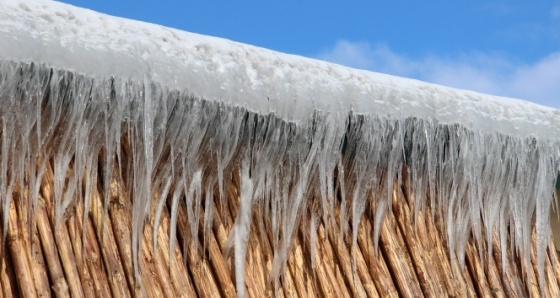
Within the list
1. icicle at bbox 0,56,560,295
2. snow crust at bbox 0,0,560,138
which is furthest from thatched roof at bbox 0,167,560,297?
snow crust at bbox 0,0,560,138

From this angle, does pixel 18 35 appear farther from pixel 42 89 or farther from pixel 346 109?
pixel 346 109

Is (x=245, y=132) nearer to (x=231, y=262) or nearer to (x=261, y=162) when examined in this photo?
(x=261, y=162)

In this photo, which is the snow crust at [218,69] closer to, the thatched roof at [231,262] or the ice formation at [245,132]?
the ice formation at [245,132]

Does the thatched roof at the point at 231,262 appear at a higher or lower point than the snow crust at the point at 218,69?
lower

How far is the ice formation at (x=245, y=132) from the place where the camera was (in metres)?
1.69

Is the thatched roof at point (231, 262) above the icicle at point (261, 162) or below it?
below

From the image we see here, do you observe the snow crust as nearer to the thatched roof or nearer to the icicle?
the icicle

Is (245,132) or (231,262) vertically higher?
(245,132)

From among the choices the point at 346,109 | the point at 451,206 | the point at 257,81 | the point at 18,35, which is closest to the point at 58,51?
the point at 18,35

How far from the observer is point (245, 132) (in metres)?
1.88

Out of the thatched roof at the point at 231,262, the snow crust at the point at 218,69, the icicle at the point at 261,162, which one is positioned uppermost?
the snow crust at the point at 218,69

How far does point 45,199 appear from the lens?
1.74m

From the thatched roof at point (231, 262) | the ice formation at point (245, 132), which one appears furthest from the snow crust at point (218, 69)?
the thatched roof at point (231, 262)

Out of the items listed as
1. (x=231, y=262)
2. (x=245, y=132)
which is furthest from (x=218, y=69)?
(x=231, y=262)
